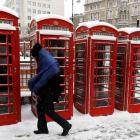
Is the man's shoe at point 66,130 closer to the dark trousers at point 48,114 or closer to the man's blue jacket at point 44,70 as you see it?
the dark trousers at point 48,114

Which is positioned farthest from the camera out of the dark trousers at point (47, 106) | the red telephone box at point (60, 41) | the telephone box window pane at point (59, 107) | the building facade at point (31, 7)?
the building facade at point (31, 7)

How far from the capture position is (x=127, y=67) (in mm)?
6988

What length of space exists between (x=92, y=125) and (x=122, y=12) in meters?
55.9

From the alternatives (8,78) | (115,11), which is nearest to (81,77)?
(8,78)

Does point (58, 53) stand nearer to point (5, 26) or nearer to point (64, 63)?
point (64, 63)

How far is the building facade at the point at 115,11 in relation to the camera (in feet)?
186

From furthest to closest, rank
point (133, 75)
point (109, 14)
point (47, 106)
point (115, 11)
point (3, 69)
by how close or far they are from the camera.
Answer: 1. point (109, 14)
2. point (115, 11)
3. point (133, 75)
4. point (3, 69)
5. point (47, 106)

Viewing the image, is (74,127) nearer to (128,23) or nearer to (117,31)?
A: (117,31)

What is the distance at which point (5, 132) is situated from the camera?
17.8 feet

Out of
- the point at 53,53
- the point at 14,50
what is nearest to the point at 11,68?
the point at 14,50

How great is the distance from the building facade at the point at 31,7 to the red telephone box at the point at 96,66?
73.2m

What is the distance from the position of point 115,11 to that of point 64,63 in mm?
59009

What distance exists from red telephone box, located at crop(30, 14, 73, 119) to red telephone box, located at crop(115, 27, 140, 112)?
1.67m

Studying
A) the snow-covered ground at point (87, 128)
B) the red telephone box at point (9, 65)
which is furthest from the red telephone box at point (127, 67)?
the red telephone box at point (9, 65)
